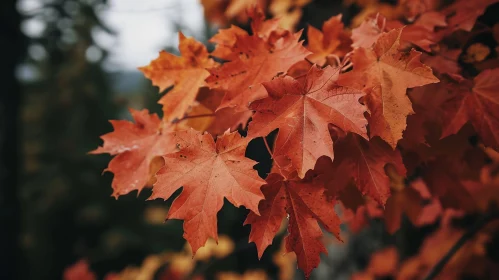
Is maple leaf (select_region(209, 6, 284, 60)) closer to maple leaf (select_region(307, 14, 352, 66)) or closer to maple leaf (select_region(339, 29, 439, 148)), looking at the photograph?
maple leaf (select_region(307, 14, 352, 66))

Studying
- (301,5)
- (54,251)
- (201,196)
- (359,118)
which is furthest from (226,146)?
(54,251)

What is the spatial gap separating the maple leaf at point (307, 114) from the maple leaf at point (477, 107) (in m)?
0.37

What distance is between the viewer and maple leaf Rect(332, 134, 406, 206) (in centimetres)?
98

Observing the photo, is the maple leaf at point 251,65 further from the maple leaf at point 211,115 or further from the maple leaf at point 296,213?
the maple leaf at point 296,213

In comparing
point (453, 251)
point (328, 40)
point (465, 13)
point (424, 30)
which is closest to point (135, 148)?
point (328, 40)

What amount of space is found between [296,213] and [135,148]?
0.57 meters

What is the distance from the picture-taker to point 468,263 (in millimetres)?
2158

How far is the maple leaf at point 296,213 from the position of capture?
2.88 ft

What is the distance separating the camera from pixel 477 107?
100 cm


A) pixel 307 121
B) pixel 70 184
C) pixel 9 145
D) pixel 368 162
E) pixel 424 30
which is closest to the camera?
pixel 307 121

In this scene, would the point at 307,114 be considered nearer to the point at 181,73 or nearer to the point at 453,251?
the point at 181,73

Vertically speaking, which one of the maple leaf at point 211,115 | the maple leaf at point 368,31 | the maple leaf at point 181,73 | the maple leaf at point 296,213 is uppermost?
the maple leaf at point 368,31

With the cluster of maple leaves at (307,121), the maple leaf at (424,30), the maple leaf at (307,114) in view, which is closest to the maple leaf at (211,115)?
the cluster of maple leaves at (307,121)

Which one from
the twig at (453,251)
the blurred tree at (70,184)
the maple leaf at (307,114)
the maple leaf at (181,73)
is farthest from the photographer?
the blurred tree at (70,184)
